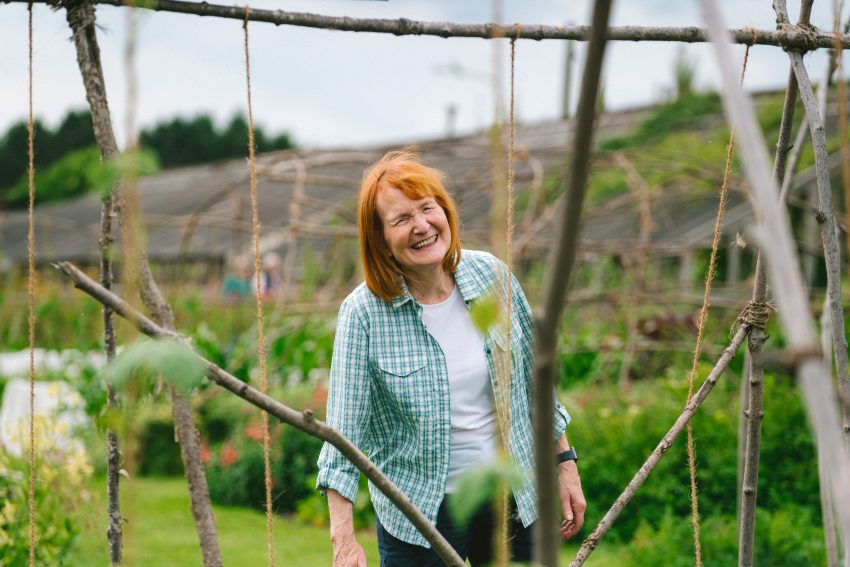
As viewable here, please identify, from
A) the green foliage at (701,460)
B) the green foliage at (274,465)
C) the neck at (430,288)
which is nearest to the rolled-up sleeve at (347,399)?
the neck at (430,288)

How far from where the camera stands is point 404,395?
1.98 m

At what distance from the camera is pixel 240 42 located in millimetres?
1712

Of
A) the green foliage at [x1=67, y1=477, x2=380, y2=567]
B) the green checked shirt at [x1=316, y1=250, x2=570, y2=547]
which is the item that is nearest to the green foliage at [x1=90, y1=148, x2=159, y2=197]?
the green checked shirt at [x1=316, y1=250, x2=570, y2=547]

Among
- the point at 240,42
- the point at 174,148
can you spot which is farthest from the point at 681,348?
the point at 174,148

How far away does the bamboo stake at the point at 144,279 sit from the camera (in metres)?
1.71

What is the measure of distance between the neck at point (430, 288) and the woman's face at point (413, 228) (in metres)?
0.07

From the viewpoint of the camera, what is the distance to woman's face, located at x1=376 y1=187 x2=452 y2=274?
6.51ft

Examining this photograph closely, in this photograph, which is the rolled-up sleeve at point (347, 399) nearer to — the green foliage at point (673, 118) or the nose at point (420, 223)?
the nose at point (420, 223)

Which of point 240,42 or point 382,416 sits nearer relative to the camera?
point 240,42

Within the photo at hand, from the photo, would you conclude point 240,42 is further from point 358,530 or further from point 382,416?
point 358,530

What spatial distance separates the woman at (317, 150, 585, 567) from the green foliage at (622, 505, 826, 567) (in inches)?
59.3

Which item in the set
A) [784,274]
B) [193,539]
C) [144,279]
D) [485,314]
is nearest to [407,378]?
[144,279]

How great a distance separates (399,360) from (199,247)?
41.5 ft

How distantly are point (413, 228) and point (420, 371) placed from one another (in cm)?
31
